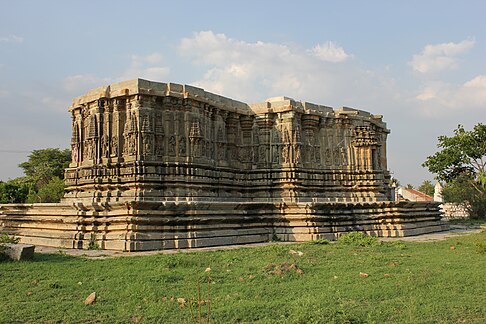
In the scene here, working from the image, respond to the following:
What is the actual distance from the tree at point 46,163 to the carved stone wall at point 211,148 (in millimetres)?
26959

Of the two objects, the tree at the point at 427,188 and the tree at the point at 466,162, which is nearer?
the tree at the point at 466,162

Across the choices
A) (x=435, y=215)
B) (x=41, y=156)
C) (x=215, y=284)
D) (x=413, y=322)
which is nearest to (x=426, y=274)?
(x=413, y=322)

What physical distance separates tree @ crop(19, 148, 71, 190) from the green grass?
111ft

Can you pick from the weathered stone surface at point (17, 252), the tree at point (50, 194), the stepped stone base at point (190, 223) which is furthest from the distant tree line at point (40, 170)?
the weathered stone surface at point (17, 252)

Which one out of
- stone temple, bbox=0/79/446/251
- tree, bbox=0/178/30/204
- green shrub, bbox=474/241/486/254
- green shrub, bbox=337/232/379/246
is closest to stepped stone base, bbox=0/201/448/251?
stone temple, bbox=0/79/446/251

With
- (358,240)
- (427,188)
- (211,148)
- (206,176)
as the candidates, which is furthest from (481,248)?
(427,188)

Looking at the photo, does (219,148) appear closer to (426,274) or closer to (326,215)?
(326,215)

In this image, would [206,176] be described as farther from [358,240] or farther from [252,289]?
[252,289]

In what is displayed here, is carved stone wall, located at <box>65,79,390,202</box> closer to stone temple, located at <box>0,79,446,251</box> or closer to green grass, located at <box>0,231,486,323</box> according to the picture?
stone temple, located at <box>0,79,446,251</box>

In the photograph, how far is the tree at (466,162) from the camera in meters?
32.1

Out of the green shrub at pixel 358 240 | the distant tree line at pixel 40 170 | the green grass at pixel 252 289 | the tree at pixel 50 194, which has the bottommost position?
the green grass at pixel 252 289

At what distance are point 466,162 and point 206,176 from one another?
24.1 metres

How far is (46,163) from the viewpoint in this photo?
4309 cm

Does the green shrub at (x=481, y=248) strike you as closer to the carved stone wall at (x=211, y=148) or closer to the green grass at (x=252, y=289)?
the green grass at (x=252, y=289)
